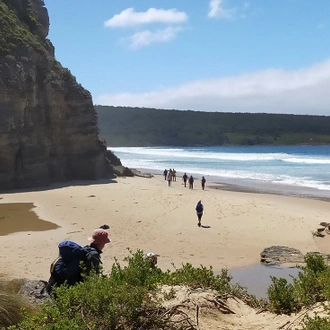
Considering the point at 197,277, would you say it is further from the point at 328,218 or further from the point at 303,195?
the point at 303,195

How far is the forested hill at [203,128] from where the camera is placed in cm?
12875

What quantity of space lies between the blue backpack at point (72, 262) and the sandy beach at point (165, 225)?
2.86 metres

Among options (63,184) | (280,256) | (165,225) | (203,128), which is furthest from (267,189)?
(203,128)

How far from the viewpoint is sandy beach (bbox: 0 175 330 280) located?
1195 cm

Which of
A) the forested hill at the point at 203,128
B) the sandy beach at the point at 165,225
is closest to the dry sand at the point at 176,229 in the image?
the sandy beach at the point at 165,225

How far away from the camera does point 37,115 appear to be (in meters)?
27.1

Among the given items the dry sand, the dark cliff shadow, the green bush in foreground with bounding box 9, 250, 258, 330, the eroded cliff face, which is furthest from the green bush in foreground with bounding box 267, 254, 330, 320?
Result: the eroded cliff face

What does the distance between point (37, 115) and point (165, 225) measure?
47.2ft

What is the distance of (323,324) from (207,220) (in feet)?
45.6

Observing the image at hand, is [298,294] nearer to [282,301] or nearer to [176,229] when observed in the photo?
[282,301]

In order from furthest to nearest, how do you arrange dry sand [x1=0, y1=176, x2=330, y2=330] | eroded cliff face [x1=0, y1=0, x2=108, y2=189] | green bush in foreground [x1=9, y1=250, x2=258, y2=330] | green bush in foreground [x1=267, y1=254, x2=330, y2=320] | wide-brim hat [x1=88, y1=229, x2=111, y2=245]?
eroded cliff face [x1=0, y1=0, x2=108, y2=189] < dry sand [x1=0, y1=176, x2=330, y2=330] < wide-brim hat [x1=88, y1=229, x2=111, y2=245] < green bush in foreground [x1=267, y1=254, x2=330, y2=320] < green bush in foreground [x1=9, y1=250, x2=258, y2=330]

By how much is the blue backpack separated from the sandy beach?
9.38 ft

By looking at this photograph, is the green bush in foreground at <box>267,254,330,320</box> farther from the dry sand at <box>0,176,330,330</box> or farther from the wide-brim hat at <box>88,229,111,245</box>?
the wide-brim hat at <box>88,229,111,245</box>

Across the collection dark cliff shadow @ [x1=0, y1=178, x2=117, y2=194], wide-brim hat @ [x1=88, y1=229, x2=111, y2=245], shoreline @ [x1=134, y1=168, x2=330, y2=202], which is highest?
wide-brim hat @ [x1=88, y1=229, x2=111, y2=245]
